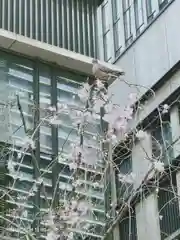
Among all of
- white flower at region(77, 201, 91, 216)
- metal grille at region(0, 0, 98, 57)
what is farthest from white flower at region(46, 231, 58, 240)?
metal grille at region(0, 0, 98, 57)

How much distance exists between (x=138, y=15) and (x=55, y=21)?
762cm

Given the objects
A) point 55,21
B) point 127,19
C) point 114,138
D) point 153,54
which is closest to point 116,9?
point 127,19

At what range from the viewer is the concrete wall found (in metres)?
16.8

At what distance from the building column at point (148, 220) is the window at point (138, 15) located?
164 inches

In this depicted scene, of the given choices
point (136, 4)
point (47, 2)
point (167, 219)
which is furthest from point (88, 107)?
point (136, 4)

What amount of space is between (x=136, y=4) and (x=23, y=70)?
28.6 ft

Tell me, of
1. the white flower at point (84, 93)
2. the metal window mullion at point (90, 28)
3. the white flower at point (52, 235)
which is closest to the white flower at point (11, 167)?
the white flower at point (84, 93)

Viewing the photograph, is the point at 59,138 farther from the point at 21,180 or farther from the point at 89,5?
the point at 89,5

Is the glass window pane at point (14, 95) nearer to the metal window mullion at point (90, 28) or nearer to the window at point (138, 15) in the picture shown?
the metal window mullion at point (90, 28)

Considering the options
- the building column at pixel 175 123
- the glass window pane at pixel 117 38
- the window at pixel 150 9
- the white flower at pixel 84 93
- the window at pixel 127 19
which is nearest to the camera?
the white flower at pixel 84 93

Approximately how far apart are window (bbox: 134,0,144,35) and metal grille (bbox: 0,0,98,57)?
6733 millimetres

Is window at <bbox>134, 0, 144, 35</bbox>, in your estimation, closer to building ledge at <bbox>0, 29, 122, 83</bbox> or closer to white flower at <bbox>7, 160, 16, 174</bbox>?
building ledge at <bbox>0, 29, 122, 83</bbox>

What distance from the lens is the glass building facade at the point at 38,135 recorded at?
9344 mm

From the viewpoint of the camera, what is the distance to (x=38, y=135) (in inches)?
394
